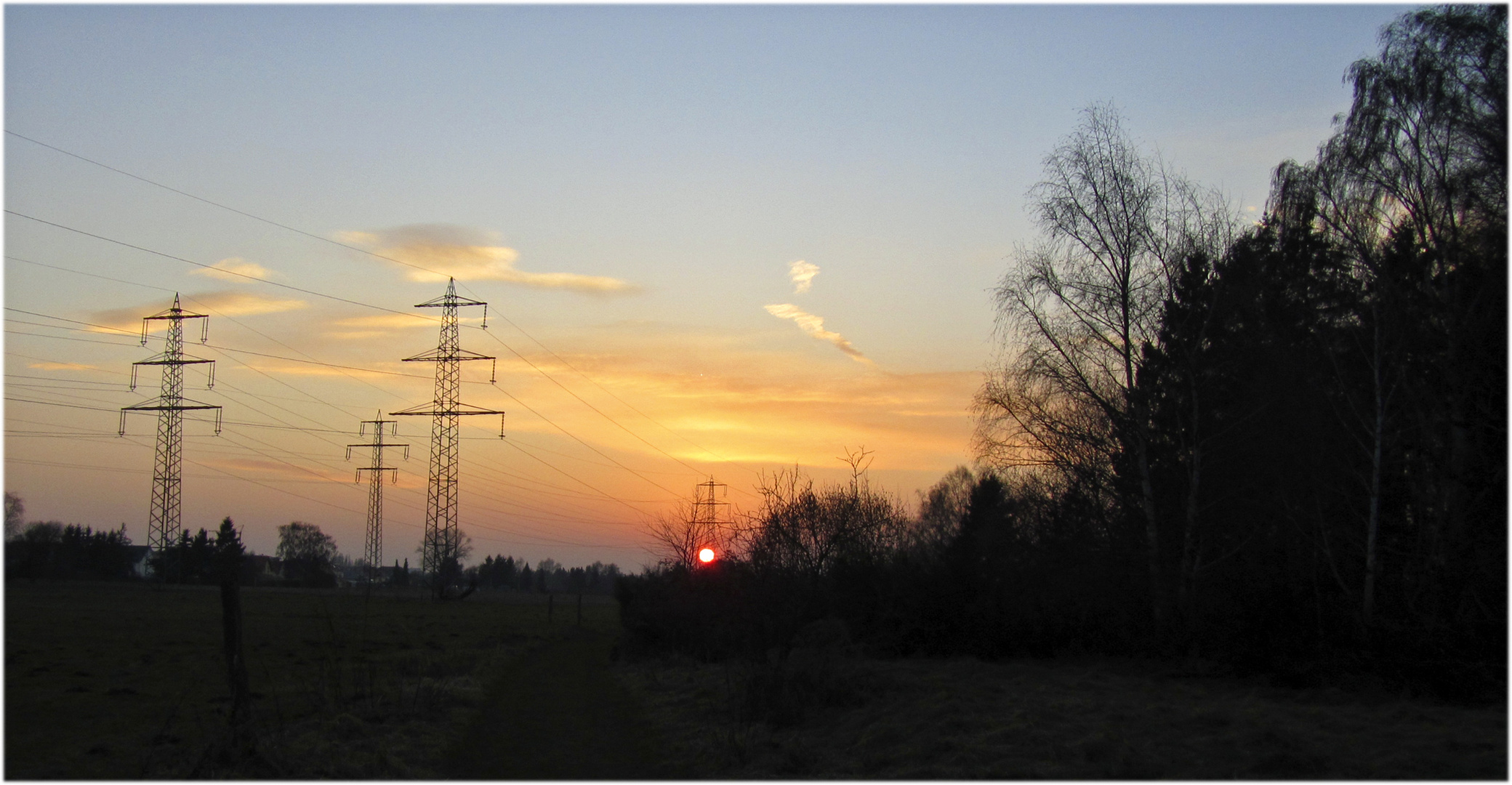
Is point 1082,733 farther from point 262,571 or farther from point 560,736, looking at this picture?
point 262,571

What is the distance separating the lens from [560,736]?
1381cm

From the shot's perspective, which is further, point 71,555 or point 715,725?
point 71,555

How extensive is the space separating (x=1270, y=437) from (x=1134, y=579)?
14.7 ft

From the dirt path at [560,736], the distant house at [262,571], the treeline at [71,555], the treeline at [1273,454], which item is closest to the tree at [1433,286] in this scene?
the treeline at [1273,454]

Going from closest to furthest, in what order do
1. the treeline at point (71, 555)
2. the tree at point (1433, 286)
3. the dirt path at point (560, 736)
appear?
1. the dirt path at point (560, 736)
2. the tree at point (1433, 286)
3. the treeline at point (71, 555)

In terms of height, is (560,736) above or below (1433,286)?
below

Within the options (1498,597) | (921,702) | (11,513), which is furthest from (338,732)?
(11,513)

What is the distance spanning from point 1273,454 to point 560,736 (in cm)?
1729

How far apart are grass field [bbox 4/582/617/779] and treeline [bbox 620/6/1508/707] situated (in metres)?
6.72

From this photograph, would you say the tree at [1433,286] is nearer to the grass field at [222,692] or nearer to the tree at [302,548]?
the grass field at [222,692]

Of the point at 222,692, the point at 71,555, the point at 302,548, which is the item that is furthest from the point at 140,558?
the point at 222,692

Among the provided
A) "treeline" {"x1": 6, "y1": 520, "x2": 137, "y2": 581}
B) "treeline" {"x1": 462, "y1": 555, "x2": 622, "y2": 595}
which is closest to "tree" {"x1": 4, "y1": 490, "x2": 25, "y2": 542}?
"treeline" {"x1": 6, "y1": 520, "x2": 137, "y2": 581}

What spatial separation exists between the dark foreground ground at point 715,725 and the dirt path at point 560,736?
59 millimetres

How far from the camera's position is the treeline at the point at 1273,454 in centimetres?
1664
